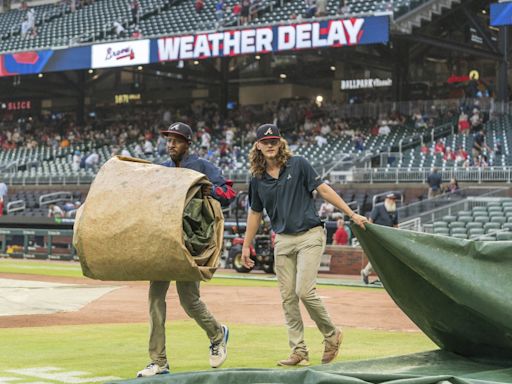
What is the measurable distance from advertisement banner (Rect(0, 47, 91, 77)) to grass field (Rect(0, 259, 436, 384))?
98.1ft

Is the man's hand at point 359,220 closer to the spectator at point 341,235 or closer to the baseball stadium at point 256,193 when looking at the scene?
the baseball stadium at point 256,193

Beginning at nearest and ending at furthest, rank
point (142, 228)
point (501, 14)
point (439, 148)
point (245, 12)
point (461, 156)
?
point (142, 228) → point (461, 156) → point (501, 14) → point (439, 148) → point (245, 12)

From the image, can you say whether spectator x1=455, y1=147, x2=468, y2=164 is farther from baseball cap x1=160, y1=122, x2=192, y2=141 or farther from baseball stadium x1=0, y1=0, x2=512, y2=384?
baseball cap x1=160, y1=122, x2=192, y2=141

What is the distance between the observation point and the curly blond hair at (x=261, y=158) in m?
8.53

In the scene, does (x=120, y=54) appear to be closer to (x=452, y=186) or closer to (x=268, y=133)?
(x=452, y=186)

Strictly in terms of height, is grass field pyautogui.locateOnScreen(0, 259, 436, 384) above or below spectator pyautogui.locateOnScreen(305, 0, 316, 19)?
below

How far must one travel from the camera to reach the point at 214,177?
8117mm

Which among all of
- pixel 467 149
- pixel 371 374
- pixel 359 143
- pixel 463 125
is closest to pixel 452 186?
pixel 467 149

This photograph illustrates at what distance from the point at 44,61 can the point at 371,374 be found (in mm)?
37503

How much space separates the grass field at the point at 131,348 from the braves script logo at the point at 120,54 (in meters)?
27.7

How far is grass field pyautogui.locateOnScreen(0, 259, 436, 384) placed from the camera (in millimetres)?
8109

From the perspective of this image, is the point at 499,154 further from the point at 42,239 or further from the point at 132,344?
the point at 132,344

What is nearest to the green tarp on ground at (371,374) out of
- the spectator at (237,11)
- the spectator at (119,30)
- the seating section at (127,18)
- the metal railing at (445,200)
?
the metal railing at (445,200)

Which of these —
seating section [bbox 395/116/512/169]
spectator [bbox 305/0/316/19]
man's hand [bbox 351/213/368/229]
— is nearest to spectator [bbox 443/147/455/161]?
seating section [bbox 395/116/512/169]
